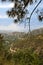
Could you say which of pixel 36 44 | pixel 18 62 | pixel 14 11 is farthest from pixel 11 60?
pixel 36 44

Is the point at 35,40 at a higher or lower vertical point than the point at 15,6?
lower

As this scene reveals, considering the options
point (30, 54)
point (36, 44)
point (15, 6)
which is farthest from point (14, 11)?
point (36, 44)

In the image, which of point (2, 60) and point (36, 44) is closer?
point (2, 60)

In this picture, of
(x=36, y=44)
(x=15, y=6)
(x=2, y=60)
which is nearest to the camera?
(x=2, y=60)

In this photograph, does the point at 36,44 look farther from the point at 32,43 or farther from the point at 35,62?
the point at 35,62

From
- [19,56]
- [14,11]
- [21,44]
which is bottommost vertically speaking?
[21,44]

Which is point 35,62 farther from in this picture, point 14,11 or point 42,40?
point 42,40

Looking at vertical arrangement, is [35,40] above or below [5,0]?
below

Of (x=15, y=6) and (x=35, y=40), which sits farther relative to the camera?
(x=35, y=40)

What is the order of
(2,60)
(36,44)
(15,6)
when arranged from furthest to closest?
(36,44), (15,6), (2,60)
